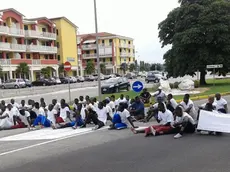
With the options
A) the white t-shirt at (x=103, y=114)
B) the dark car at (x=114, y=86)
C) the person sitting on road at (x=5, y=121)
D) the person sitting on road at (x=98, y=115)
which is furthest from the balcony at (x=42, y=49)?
the white t-shirt at (x=103, y=114)

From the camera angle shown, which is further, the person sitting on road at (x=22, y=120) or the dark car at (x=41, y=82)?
the dark car at (x=41, y=82)

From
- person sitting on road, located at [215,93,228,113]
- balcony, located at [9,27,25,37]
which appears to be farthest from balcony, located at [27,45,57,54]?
person sitting on road, located at [215,93,228,113]

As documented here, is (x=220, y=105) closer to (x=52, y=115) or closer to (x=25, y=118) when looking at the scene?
(x=52, y=115)

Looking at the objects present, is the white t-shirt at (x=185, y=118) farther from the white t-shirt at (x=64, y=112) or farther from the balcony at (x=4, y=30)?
the balcony at (x=4, y=30)

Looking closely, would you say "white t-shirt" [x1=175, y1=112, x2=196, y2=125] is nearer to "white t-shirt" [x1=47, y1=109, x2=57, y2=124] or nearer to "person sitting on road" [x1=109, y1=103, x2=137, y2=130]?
"person sitting on road" [x1=109, y1=103, x2=137, y2=130]

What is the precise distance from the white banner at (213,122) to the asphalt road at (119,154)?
348mm

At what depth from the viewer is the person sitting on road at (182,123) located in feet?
33.6

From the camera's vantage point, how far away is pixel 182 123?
10305mm

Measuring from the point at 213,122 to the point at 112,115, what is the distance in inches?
178

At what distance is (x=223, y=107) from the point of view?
11.9 metres

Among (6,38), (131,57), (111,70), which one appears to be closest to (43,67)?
(6,38)

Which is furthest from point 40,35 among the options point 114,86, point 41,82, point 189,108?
point 189,108

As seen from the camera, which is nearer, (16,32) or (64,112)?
(64,112)

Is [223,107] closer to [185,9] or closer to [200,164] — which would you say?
[200,164]
